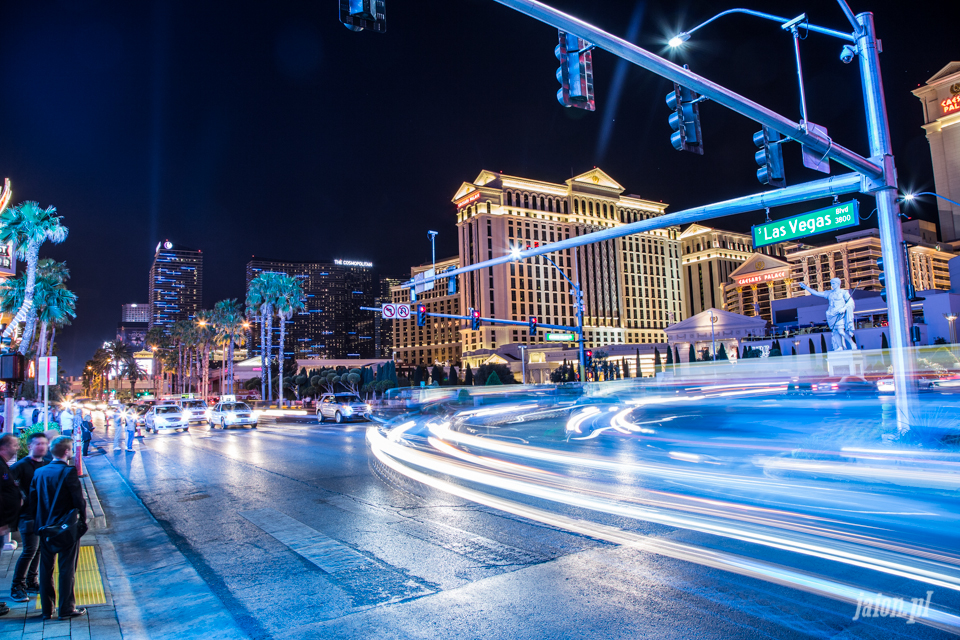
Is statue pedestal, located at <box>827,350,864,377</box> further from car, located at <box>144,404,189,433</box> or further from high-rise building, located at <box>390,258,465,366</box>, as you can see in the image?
high-rise building, located at <box>390,258,465,366</box>

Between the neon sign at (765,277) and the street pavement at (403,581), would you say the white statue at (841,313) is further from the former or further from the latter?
the neon sign at (765,277)

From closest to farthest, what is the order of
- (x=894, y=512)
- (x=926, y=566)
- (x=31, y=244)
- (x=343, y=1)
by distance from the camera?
(x=926, y=566), (x=343, y=1), (x=894, y=512), (x=31, y=244)

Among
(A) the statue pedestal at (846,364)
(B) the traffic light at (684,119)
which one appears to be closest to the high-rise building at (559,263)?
(A) the statue pedestal at (846,364)

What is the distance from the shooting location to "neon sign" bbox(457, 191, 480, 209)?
376ft

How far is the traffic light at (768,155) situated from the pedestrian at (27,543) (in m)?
12.2

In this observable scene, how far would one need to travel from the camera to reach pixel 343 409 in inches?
1305

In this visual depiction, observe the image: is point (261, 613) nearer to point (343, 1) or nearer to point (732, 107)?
point (343, 1)

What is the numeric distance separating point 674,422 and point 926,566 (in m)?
14.9

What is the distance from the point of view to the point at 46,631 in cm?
478

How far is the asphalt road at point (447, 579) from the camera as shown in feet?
15.2

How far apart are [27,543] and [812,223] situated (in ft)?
45.7

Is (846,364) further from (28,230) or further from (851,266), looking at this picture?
(851,266)

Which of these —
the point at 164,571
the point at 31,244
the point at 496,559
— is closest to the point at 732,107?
the point at 496,559

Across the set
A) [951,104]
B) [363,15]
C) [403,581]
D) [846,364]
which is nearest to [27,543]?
[403,581]
